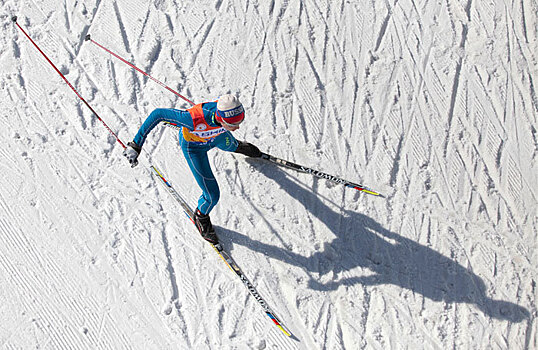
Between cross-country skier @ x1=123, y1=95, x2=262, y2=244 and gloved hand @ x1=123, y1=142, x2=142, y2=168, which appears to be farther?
gloved hand @ x1=123, y1=142, x2=142, y2=168

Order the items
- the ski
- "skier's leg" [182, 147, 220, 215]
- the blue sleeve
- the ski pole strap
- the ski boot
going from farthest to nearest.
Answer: the ski pole strap < the ski boot < the ski < "skier's leg" [182, 147, 220, 215] < the blue sleeve

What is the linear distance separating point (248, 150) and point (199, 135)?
4.13 feet

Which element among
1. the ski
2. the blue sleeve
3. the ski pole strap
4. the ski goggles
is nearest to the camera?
the ski goggles

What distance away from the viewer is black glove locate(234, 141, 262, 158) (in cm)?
614

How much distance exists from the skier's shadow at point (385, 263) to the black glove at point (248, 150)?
101cm

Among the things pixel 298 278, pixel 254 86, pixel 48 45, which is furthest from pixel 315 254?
pixel 48 45

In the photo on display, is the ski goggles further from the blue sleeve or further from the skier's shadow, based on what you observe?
the skier's shadow

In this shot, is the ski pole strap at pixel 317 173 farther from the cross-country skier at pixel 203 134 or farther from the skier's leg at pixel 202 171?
the skier's leg at pixel 202 171

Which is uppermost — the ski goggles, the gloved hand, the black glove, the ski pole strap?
the gloved hand

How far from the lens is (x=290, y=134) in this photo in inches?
263

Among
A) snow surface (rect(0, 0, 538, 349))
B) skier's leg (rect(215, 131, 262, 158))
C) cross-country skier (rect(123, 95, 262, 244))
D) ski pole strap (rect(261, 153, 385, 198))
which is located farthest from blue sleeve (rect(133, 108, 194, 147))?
ski pole strap (rect(261, 153, 385, 198))

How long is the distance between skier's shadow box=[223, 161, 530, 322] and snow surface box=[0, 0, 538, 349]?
0.02m

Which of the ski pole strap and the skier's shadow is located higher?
the ski pole strap

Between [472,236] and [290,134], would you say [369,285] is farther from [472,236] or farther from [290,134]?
[290,134]
